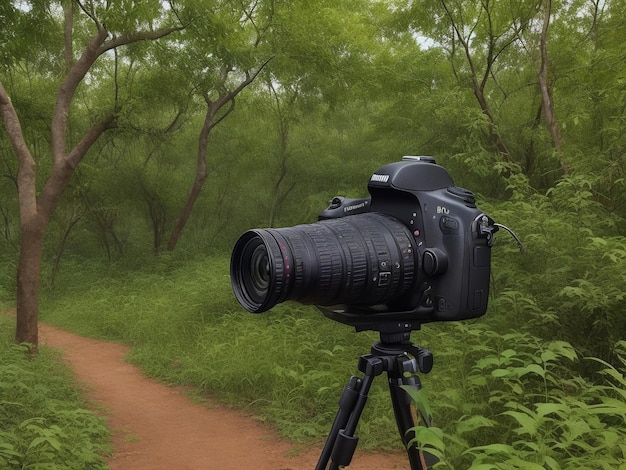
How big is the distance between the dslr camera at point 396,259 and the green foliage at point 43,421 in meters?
1.64

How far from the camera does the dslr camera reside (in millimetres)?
1628

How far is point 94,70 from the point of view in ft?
31.2

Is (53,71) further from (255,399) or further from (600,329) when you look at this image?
(600,329)

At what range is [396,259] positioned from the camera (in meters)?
1.69

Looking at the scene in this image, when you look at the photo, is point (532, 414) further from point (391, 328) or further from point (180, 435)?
point (180, 435)

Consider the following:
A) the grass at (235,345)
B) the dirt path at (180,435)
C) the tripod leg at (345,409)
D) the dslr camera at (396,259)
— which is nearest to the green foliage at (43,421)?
the dirt path at (180,435)

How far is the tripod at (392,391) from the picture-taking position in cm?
166

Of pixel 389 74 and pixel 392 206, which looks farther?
pixel 389 74

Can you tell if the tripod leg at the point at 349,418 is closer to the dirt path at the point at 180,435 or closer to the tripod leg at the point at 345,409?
the tripod leg at the point at 345,409

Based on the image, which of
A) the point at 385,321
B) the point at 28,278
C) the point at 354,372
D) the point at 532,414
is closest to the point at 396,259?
the point at 385,321

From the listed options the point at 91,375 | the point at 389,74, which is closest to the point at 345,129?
the point at 389,74

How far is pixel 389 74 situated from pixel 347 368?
4.85 meters

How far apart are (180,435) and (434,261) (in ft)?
9.03

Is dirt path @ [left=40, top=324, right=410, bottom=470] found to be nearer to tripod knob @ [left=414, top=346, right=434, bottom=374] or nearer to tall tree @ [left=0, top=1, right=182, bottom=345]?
tall tree @ [left=0, top=1, right=182, bottom=345]
